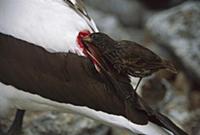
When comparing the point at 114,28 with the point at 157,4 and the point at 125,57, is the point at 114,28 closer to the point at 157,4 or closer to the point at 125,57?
the point at 157,4

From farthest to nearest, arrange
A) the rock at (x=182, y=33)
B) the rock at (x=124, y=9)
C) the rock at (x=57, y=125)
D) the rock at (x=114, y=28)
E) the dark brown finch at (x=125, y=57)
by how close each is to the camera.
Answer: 1. the rock at (x=124, y=9)
2. the rock at (x=114, y=28)
3. the rock at (x=182, y=33)
4. the rock at (x=57, y=125)
5. the dark brown finch at (x=125, y=57)

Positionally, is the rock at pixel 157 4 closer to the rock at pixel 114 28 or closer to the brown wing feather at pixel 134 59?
the rock at pixel 114 28

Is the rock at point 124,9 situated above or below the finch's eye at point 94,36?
below

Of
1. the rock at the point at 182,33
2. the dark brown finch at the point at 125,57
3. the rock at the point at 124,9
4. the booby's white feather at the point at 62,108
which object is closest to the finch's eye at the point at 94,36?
the dark brown finch at the point at 125,57

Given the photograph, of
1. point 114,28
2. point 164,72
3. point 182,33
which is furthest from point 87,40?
point 114,28

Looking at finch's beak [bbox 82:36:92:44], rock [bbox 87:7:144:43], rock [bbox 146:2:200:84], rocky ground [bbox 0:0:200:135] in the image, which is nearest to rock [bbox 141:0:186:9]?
rocky ground [bbox 0:0:200:135]

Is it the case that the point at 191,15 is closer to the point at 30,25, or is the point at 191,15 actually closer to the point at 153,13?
the point at 153,13

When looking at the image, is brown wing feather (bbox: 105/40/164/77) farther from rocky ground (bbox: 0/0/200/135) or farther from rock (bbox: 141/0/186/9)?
rock (bbox: 141/0/186/9)

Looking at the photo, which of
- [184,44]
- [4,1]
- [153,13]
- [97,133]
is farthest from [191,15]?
[4,1]
